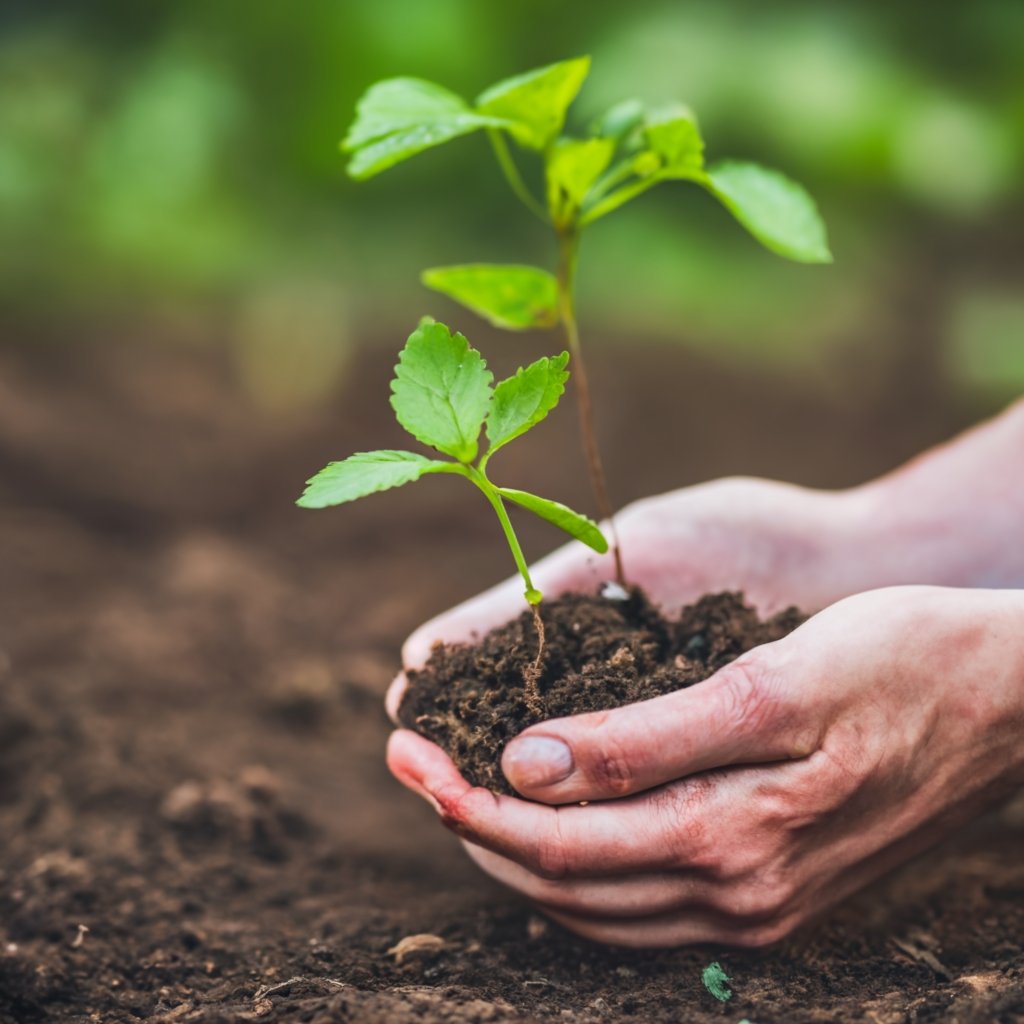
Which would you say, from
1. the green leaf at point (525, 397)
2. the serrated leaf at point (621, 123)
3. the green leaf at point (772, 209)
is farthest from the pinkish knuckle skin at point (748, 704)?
the serrated leaf at point (621, 123)

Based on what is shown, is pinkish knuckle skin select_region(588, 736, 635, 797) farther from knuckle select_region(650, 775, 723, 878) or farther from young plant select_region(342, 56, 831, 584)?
young plant select_region(342, 56, 831, 584)

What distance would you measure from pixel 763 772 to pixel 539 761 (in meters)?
0.19

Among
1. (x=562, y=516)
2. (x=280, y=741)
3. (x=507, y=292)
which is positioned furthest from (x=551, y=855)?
(x=280, y=741)

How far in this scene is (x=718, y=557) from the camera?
4.00ft

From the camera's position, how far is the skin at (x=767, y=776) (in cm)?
86

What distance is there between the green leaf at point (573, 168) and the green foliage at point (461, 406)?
0.19 meters

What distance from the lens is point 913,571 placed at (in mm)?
1272

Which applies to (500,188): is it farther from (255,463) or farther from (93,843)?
(93,843)

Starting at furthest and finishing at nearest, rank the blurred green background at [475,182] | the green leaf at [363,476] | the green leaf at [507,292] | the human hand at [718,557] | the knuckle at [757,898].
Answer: the blurred green background at [475,182] < the human hand at [718,557] < the green leaf at [507,292] < the knuckle at [757,898] < the green leaf at [363,476]

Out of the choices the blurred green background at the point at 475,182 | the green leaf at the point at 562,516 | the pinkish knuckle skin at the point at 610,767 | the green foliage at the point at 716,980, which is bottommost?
the green foliage at the point at 716,980

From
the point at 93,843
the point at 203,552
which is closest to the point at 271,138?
the point at 203,552

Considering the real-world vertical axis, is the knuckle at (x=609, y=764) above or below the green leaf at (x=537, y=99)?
below

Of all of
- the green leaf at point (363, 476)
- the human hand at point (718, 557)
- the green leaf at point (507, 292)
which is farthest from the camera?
the human hand at point (718, 557)

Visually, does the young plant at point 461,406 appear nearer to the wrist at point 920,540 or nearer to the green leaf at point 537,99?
the green leaf at point 537,99
